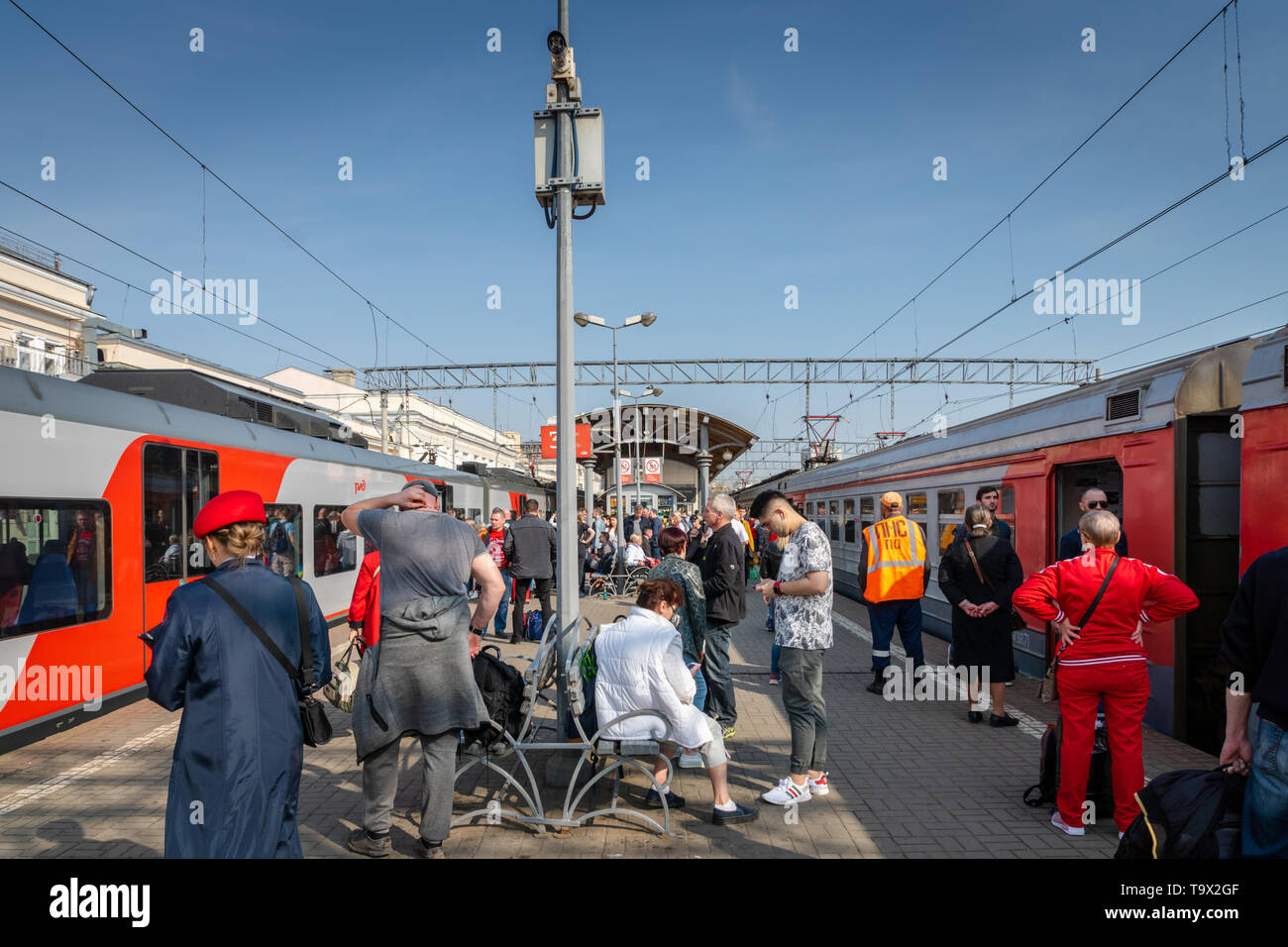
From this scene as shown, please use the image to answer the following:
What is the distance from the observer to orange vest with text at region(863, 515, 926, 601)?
695cm

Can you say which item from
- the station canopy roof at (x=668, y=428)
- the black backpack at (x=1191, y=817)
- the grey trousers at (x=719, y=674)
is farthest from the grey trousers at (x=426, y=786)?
the station canopy roof at (x=668, y=428)

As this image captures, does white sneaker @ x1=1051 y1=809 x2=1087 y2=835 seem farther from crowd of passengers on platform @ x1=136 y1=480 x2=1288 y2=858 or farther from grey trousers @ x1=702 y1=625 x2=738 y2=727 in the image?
grey trousers @ x1=702 y1=625 x2=738 y2=727

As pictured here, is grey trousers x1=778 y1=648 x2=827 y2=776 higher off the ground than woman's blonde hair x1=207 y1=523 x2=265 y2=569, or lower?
lower

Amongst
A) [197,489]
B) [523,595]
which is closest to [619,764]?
[197,489]

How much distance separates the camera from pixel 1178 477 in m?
5.36

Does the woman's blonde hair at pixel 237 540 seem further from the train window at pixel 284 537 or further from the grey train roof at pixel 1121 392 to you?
the train window at pixel 284 537

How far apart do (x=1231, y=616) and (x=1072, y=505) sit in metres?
5.28

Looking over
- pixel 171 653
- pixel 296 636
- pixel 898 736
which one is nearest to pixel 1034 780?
pixel 898 736

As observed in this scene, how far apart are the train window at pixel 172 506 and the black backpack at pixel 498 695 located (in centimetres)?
439

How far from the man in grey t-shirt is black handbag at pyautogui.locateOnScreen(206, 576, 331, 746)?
0.67m

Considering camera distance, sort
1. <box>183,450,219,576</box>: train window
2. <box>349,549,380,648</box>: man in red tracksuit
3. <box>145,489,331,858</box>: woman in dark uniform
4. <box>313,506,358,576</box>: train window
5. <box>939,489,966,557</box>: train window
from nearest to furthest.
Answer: <box>145,489,331,858</box>: woman in dark uniform
<box>349,549,380,648</box>: man in red tracksuit
<box>183,450,219,576</box>: train window
<box>939,489,966,557</box>: train window
<box>313,506,358,576</box>: train window

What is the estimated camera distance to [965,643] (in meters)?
6.25

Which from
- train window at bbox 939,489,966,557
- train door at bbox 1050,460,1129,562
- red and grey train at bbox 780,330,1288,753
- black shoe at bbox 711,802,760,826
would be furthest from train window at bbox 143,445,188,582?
train window at bbox 939,489,966,557

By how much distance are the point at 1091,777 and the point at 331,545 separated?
9.88 metres
